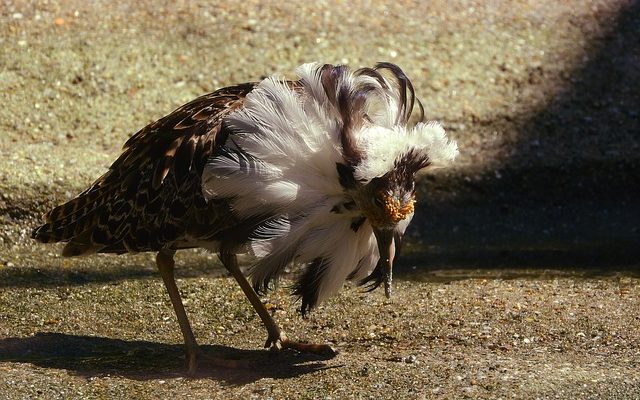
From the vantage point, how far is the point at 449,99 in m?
9.62

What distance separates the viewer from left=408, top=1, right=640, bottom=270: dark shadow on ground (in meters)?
8.05

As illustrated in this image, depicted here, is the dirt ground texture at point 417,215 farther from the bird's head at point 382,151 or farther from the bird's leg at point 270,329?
the bird's head at point 382,151

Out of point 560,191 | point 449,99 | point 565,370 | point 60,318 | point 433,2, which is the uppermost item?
point 433,2

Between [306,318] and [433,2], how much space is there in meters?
5.42

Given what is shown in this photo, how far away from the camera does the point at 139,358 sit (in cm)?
588

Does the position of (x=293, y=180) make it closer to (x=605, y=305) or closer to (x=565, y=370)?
(x=565, y=370)

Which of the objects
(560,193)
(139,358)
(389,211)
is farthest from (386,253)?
(560,193)

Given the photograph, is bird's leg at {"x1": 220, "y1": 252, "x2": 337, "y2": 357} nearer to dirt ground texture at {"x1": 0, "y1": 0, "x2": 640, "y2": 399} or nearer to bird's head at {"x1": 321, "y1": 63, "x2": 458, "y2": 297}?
dirt ground texture at {"x1": 0, "y1": 0, "x2": 640, "y2": 399}

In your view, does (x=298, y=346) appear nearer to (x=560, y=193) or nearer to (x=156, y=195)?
(x=156, y=195)

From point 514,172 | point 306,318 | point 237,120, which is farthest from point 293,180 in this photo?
point 514,172

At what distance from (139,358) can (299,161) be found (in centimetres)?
146

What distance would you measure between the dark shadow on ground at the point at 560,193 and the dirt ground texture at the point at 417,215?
2cm

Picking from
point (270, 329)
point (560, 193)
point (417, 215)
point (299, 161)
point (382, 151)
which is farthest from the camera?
point (560, 193)

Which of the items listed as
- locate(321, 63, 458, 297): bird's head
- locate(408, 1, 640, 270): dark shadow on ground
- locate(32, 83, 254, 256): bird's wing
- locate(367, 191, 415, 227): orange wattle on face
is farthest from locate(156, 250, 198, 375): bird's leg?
locate(408, 1, 640, 270): dark shadow on ground
